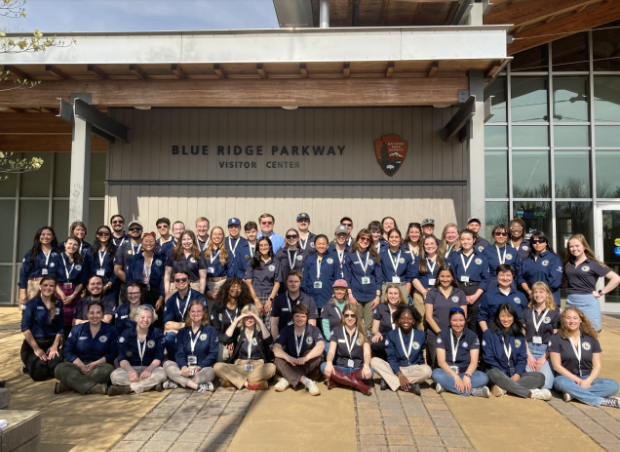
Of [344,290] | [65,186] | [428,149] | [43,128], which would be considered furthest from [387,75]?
[65,186]

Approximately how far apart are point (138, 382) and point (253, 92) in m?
4.85

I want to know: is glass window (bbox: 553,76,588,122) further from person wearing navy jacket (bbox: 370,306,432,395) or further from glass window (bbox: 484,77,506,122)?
person wearing navy jacket (bbox: 370,306,432,395)

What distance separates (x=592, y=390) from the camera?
4758 mm

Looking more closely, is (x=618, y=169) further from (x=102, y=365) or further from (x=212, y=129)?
(x=102, y=365)

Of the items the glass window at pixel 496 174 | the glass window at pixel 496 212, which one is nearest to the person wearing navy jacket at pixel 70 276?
the glass window at pixel 496 212

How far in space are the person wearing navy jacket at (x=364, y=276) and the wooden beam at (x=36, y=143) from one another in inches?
302

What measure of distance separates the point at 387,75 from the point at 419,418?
210 inches

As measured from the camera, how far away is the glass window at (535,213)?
10.4 metres

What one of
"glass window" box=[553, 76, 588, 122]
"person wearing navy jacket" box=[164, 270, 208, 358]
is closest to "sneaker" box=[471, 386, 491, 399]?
"person wearing navy jacket" box=[164, 270, 208, 358]

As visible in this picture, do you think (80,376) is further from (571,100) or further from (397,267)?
(571,100)

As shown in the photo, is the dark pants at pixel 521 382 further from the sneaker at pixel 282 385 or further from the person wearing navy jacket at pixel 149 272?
the person wearing navy jacket at pixel 149 272

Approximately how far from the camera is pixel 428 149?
921 centimetres

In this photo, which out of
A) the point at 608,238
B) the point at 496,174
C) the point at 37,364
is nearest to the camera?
the point at 37,364

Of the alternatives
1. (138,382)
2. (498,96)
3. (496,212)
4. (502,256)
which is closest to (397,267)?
(502,256)
